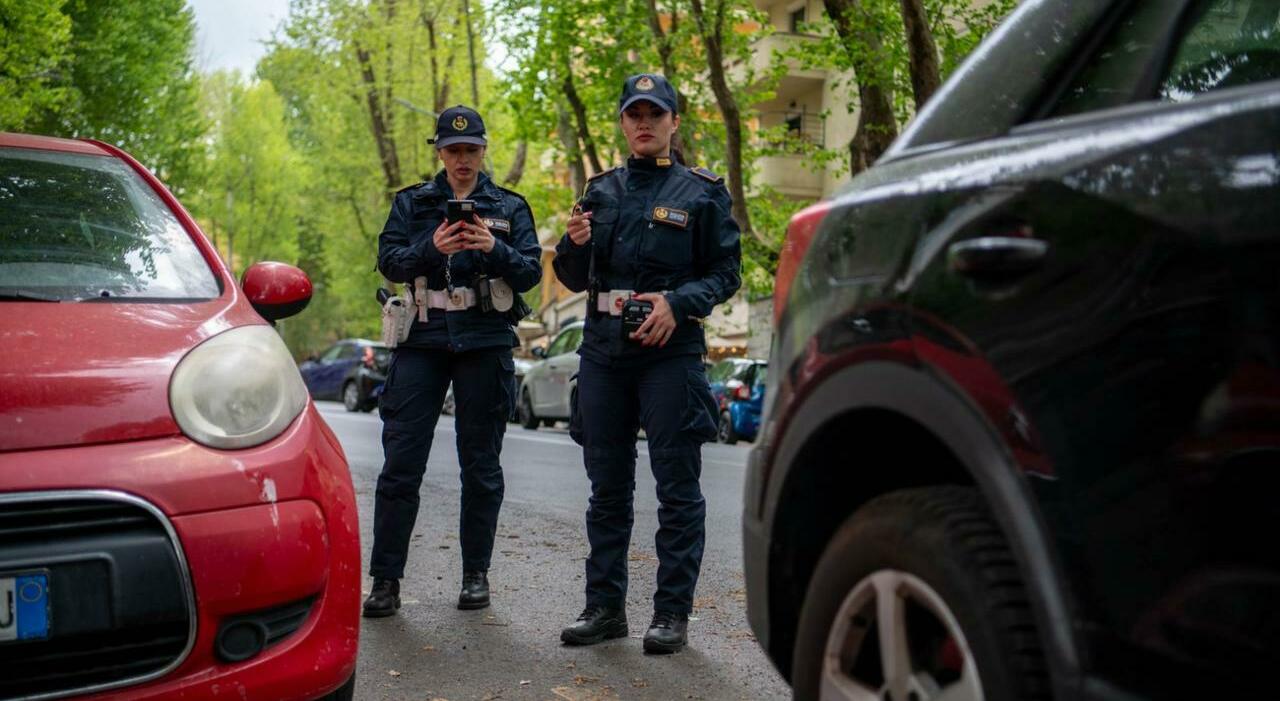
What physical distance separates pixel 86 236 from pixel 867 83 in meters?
15.1

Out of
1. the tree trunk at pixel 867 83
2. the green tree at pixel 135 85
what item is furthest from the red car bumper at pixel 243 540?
the green tree at pixel 135 85

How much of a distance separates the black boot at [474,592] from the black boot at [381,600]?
280mm

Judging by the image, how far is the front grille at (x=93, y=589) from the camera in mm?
2926

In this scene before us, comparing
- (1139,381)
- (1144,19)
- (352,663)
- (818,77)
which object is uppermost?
(818,77)

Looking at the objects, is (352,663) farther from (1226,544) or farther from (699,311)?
(1226,544)

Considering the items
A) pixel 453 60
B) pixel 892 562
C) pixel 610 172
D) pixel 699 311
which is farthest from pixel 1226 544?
pixel 453 60

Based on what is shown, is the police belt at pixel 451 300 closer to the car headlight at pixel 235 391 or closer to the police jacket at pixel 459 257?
the police jacket at pixel 459 257

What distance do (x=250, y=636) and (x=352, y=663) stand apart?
0.33 m

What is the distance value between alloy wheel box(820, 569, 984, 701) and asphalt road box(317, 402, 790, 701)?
1.94m

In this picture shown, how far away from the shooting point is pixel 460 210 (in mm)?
5344

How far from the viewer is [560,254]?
5.22 m

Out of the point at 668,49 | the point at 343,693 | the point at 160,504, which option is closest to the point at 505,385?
the point at 343,693

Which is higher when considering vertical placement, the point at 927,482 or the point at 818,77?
the point at 818,77

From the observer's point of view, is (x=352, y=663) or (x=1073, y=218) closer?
(x=1073, y=218)
